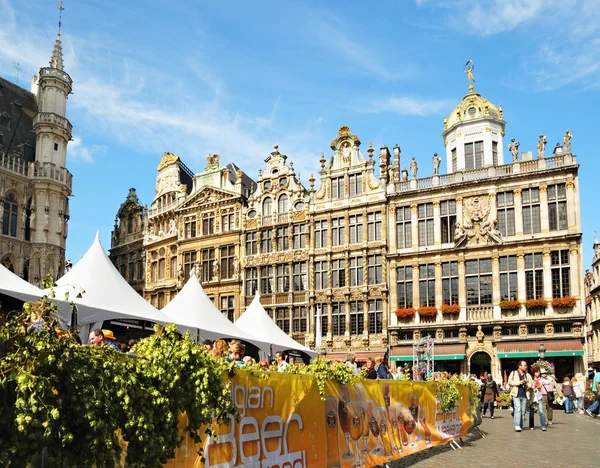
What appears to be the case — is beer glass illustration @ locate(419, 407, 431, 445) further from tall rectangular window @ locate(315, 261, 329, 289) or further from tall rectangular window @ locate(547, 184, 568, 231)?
tall rectangular window @ locate(315, 261, 329, 289)

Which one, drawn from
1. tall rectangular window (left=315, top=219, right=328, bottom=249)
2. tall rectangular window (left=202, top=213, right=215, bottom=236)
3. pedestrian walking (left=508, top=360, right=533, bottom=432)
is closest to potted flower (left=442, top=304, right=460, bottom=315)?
tall rectangular window (left=315, top=219, right=328, bottom=249)

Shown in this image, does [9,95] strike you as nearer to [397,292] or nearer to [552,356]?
[397,292]

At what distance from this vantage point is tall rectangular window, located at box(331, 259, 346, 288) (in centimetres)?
3806

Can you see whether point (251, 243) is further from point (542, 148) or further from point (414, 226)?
point (542, 148)

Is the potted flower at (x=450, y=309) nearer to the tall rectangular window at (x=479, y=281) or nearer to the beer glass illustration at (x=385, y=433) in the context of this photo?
the tall rectangular window at (x=479, y=281)

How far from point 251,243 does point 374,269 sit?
8650 millimetres

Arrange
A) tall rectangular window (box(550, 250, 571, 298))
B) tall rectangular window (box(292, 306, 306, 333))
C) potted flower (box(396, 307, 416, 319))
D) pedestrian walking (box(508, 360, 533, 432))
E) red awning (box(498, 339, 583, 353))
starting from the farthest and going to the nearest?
tall rectangular window (box(292, 306, 306, 333)) < potted flower (box(396, 307, 416, 319)) < tall rectangular window (box(550, 250, 571, 298)) < red awning (box(498, 339, 583, 353)) < pedestrian walking (box(508, 360, 533, 432))

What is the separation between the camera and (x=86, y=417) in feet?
12.9

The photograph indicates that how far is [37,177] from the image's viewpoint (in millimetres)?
40031

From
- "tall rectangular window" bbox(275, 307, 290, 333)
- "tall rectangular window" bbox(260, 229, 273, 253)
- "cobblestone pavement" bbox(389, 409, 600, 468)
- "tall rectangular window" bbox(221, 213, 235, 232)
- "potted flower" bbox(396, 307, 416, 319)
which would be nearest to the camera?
"cobblestone pavement" bbox(389, 409, 600, 468)

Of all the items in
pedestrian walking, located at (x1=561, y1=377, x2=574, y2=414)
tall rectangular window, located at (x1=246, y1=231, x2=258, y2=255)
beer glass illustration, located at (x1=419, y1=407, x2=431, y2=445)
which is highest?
tall rectangular window, located at (x1=246, y1=231, x2=258, y2=255)

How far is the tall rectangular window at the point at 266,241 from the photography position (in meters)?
40.9

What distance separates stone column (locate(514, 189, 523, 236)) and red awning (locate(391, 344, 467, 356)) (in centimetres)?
667

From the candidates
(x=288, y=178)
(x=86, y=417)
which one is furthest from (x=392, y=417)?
(x=288, y=178)
